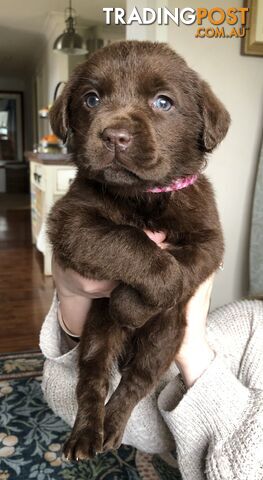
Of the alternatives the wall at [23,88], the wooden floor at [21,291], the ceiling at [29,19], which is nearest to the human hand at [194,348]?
the wooden floor at [21,291]

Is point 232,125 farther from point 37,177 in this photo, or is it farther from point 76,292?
point 37,177

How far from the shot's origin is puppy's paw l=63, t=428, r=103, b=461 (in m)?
0.86

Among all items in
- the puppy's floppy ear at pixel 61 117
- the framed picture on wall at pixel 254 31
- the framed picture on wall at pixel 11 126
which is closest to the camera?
the puppy's floppy ear at pixel 61 117

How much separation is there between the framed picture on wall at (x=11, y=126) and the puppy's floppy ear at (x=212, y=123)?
1229cm

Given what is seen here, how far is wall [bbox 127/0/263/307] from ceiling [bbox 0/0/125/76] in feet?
13.7

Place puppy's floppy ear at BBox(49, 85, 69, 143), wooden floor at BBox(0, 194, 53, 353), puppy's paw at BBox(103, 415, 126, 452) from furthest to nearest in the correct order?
wooden floor at BBox(0, 194, 53, 353)
puppy's floppy ear at BBox(49, 85, 69, 143)
puppy's paw at BBox(103, 415, 126, 452)

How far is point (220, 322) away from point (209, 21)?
1.24 metres

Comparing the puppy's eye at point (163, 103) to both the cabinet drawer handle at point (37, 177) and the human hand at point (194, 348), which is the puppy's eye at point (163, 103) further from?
the cabinet drawer handle at point (37, 177)

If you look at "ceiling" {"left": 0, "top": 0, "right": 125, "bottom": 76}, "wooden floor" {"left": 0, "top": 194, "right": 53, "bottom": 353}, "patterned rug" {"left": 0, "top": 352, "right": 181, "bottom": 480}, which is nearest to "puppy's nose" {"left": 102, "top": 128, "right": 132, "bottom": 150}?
"patterned rug" {"left": 0, "top": 352, "right": 181, "bottom": 480}

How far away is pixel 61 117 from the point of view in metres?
1.05

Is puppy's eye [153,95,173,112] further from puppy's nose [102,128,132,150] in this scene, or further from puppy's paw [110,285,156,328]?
puppy's paw [110,285,156,328]

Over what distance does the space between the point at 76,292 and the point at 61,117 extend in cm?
41

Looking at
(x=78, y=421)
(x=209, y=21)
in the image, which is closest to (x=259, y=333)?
(x=78, y=421)

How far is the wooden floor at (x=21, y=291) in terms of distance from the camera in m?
2.78
